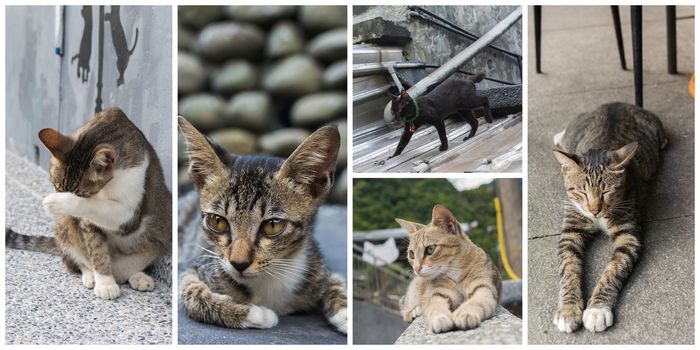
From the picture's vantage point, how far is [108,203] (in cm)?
258

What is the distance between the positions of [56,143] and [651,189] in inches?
93.2

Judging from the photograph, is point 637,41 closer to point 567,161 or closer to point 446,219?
point 567,161

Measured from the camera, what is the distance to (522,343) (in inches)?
105

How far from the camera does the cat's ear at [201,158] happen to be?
8.70 feet

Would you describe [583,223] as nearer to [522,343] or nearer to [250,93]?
[522,343]

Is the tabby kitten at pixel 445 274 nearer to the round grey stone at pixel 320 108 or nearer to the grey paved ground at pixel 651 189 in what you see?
the grey paved ground at pixel 651 189

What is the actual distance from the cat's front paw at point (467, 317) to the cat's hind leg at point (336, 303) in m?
0.43

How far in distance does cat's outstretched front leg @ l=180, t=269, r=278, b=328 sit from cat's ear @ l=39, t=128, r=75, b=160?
0.69 meters

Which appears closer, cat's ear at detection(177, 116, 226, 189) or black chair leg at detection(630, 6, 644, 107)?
cat's ear at detection(177, 116, 226, 189)

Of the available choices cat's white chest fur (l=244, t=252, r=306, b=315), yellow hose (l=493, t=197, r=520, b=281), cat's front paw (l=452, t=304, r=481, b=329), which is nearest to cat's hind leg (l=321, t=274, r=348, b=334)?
cat's white chest fur (l=244, t=252, r=306, b=315)

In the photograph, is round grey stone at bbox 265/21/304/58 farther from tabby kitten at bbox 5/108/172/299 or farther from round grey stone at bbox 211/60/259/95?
tabby kitten at bbox 5/108/172/299

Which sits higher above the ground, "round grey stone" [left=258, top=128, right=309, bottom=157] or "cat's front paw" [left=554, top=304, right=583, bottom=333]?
"round grey stone" [left=258, top=128, right=309, bottom=157]

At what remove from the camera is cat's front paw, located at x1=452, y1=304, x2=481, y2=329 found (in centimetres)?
254

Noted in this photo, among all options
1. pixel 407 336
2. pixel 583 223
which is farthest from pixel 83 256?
pixel 583 223
